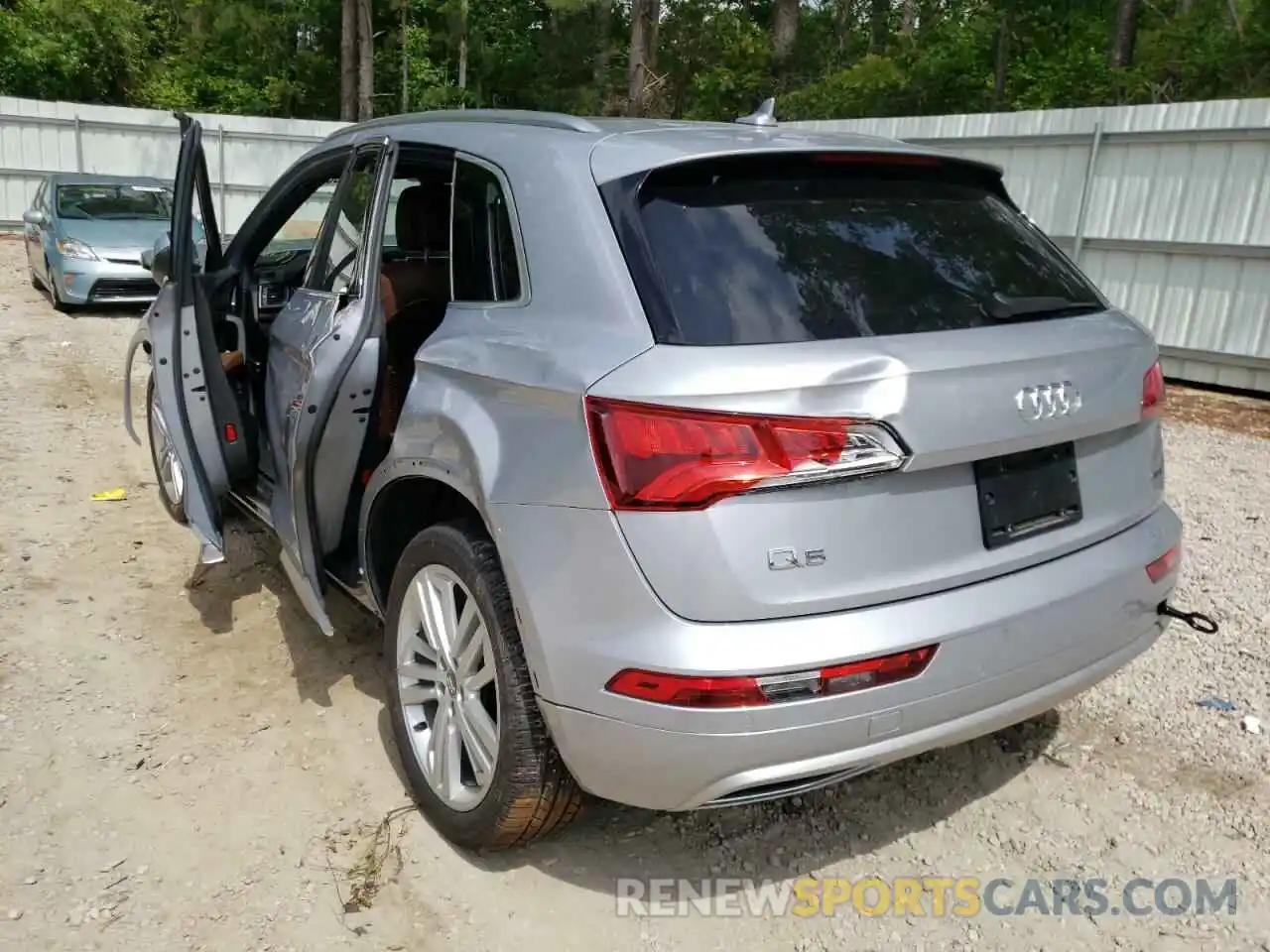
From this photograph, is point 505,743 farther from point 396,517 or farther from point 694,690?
point 396,517

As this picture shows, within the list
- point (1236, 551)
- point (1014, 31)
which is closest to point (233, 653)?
point (1236, 551)

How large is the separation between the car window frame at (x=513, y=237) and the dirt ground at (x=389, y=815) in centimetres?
145

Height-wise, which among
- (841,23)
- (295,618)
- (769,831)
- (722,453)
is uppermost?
(841,23)

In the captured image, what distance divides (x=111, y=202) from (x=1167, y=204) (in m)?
11.2


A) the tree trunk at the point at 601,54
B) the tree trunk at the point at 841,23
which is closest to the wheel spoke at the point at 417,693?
the tree trunk at the point at 601,54

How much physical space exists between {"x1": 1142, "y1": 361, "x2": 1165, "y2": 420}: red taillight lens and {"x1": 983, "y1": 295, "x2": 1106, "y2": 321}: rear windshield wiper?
0.75 feet

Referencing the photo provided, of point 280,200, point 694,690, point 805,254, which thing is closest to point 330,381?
point 280,200

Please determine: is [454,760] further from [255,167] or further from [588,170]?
[255,167]

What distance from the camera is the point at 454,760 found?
2.79 m

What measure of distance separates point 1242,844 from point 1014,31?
76.8 ft

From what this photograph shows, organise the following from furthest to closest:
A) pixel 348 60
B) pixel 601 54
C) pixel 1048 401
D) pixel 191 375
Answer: pixel 601 54 < pixel 348 60 < pixel 191 375 < pixel 1048 401

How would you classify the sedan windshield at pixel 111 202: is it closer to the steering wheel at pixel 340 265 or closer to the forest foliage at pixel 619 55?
the steering wheel at pixel 340 265

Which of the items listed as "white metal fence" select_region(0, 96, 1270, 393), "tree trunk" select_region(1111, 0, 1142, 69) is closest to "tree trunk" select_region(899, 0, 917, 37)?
"tree trunk" select_region(1111, 0, 1142, 69)

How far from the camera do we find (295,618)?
418 centimetres
